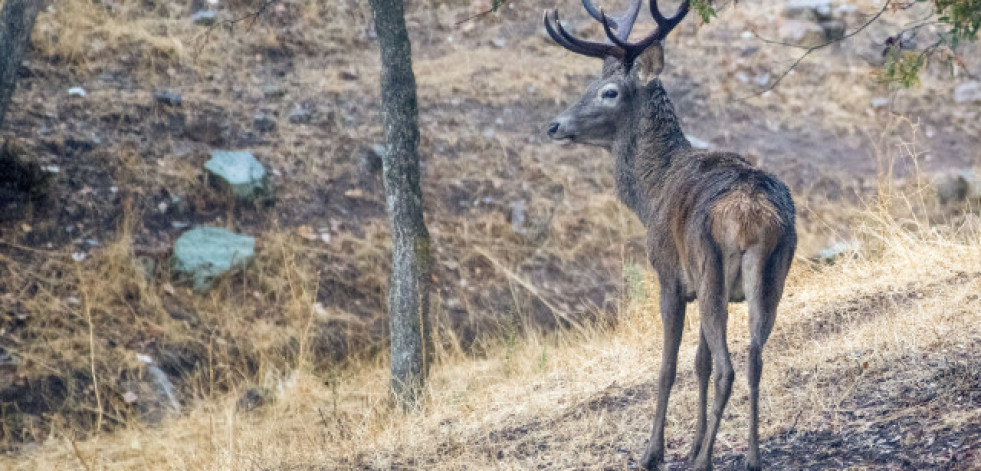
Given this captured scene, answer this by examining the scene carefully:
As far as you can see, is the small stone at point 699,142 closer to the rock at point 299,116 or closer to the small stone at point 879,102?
the small stone at point 879,102

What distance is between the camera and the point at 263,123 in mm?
13438

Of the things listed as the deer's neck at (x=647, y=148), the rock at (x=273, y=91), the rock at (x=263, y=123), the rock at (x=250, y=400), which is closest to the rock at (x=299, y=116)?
the rock at (x=263, y=123)

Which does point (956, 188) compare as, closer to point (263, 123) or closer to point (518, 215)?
point (518, 215)

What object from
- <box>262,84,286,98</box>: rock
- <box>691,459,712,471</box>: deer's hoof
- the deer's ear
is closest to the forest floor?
<box>262,84,286,98</box>: rock

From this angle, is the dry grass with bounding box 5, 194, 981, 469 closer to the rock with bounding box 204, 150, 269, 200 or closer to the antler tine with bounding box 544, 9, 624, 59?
the antler tine with bounding box 544, 9, 624, 59

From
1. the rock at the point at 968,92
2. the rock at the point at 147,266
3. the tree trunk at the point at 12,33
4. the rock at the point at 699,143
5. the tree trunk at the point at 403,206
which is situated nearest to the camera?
the tree trunk at the point at 403,206

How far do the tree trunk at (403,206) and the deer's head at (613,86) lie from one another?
5.34 ft

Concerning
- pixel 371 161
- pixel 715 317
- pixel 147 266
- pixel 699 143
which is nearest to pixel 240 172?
pixel 371 161

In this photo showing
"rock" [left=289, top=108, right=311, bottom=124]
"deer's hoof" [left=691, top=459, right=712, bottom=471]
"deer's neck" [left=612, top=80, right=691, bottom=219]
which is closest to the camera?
"deer's hoof" [left=691, top=459, right=712, bottom=471]

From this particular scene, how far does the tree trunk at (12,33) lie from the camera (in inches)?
356

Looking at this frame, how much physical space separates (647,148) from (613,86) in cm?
45

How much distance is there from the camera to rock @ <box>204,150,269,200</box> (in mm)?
12078

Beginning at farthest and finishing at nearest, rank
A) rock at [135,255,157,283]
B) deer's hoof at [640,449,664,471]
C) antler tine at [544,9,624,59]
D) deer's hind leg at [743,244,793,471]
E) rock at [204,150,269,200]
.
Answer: rock at [204,150,269,200] → rock at [135,255,157,283] → antler tine at [544,9,624,59] → deer's hoof at [640,449,664,471] → deer's hind leg at [743,244,793,471]

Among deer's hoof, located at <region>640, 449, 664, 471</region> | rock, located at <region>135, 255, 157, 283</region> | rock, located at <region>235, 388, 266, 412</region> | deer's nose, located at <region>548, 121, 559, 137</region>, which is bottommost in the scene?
rock, located at <region>235, 388, 266, 412</region>
